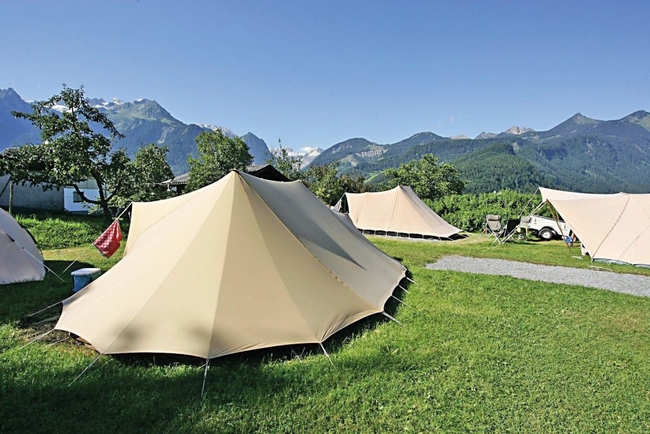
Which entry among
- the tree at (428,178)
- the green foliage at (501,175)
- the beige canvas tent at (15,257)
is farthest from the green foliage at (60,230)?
the green foliage at (501,175)

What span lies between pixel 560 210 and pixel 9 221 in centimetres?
1359

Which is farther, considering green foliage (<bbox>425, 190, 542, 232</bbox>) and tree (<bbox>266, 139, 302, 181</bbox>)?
tree (<bbox>266, 139, 302, 181</bbox>)

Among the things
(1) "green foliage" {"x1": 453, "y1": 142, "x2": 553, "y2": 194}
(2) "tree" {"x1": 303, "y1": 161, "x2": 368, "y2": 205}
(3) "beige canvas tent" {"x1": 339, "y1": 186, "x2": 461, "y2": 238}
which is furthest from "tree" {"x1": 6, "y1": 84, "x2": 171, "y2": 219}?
(1) "green foliage" {"x1": 453, "y1": 142, "x2": 553, "y2": 194}

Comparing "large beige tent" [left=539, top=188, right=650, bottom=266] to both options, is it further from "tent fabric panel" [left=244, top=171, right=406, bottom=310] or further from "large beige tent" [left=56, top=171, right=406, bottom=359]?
"large beige tent" [left=56, top=171, right=406, bottom=359]

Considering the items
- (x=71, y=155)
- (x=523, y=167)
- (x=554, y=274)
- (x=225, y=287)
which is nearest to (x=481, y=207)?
(x=554, y=274)

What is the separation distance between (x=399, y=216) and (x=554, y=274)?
7992 millimetres

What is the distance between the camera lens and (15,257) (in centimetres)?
603

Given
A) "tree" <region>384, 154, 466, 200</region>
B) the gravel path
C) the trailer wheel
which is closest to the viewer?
the gravel path

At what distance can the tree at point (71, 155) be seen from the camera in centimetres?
1253

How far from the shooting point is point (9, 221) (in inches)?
247

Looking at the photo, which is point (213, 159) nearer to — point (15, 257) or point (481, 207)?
point (481, 207)

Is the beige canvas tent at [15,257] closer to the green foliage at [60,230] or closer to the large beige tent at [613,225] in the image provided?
the green foliage at [60,230]

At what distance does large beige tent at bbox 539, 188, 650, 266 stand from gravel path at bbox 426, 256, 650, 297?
1489 millimetres

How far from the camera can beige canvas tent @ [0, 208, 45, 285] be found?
5820mm
